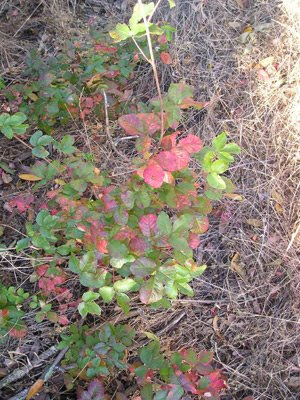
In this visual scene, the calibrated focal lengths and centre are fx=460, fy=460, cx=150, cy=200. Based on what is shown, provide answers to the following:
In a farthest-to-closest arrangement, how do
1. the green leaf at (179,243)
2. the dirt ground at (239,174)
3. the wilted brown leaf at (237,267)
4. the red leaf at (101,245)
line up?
the wilted brown leaf at (237,267)
the dirt ground at (239,174)
the red leaf at (101,245)
the green leaf at (179,243)

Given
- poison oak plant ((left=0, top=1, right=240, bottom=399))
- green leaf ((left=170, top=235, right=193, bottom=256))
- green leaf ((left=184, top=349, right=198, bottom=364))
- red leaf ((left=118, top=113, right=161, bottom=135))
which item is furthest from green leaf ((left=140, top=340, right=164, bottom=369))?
red leaf ((left=118, top=113, right=161, bottom=135))

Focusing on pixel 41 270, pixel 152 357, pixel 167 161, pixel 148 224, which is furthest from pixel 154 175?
→ pixel 41 270

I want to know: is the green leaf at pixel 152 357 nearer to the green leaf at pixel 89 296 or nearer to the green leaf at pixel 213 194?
the green leaf at pixel 89 296

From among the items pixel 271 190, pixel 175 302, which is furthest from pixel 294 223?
pixel 175 302

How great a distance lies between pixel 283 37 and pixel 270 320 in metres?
1.87

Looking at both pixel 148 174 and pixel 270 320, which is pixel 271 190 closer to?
pixel 270 320

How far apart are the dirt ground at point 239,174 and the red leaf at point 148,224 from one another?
81 centimetres

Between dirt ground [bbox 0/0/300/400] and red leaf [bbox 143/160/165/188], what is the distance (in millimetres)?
840

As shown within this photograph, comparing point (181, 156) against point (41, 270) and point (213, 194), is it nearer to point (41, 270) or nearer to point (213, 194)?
point (213, 194)

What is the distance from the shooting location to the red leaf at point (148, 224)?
1.54m

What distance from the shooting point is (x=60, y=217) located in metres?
1.85

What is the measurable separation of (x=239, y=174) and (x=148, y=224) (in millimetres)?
1295

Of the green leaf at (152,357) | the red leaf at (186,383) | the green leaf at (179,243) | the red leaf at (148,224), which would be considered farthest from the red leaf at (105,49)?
the red leaf at (186,383)

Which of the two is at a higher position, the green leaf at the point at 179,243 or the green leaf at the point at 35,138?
the green leaf at the point at 35,138
